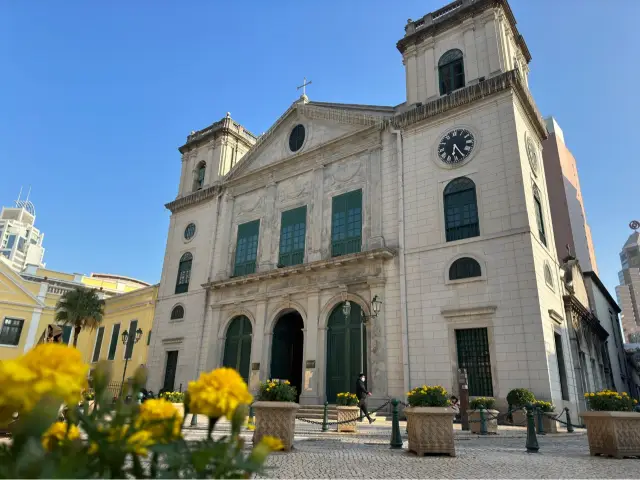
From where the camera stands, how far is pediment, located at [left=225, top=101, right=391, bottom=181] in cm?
2252

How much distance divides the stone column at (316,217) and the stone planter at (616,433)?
14.1m

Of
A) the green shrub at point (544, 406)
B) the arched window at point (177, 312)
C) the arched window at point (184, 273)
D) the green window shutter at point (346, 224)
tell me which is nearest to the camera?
the green shrub at point (544, 406)

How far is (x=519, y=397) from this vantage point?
13930 mm

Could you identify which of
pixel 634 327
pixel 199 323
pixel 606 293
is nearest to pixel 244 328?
pixel 199 323

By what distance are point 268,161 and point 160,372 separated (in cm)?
1365

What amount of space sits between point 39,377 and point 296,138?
24706mm

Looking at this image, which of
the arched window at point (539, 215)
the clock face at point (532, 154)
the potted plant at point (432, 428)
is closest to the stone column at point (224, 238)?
the arched window at point (539, 215)

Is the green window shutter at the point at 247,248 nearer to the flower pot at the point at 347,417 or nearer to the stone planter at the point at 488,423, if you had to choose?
the flower pot at the point at 347,417

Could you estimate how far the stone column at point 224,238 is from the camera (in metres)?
25.0

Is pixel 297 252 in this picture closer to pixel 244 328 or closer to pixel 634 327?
pixel 244 328

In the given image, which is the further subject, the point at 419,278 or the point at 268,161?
the point at 268,161

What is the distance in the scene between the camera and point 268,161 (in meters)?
26.0

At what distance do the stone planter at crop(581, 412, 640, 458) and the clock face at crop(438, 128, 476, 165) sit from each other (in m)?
12.4

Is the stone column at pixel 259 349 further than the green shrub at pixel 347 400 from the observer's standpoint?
Yes
